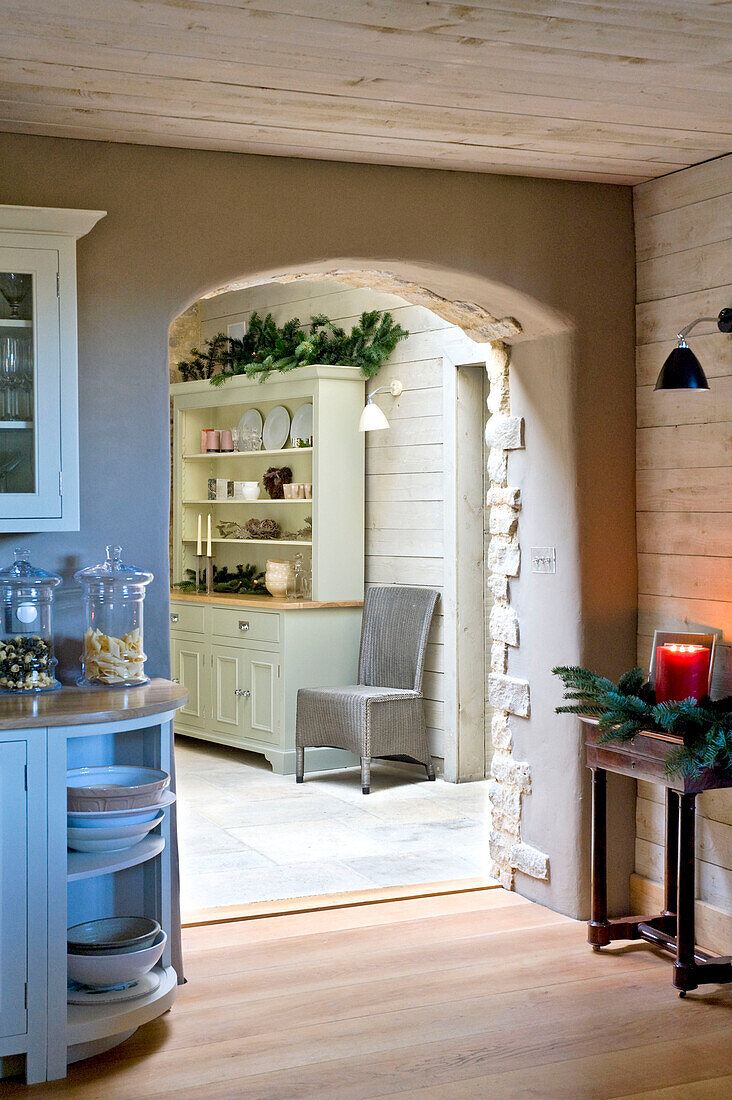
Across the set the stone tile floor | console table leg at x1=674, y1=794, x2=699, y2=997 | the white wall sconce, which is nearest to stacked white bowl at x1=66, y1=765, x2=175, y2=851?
the stone tile floor

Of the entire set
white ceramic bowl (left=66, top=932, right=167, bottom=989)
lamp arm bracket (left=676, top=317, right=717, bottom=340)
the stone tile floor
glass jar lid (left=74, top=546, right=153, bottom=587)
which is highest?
lamp arm bracket (left=676, top=317, right=717, bottom=340)

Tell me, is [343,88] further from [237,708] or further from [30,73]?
[237,708]

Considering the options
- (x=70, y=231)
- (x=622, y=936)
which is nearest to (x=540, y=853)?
(x=622, y=936)

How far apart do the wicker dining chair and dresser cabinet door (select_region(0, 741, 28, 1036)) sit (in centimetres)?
320

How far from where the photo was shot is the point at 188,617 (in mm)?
7203

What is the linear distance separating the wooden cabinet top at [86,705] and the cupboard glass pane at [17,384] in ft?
1.85

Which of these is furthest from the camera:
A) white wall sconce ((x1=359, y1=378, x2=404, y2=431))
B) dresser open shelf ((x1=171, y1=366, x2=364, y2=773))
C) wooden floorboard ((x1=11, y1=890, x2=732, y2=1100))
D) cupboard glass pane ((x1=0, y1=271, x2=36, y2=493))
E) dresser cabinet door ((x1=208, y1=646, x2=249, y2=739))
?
dresser cabinet door ((x1=208, y1=646, x2=249, y2=739))

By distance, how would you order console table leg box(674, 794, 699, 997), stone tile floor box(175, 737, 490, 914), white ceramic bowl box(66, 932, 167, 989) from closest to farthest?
white ceramic bowl box(66, 932, 167, 989) → console table leg box(674, 794, 699, 997) → stone tile floor box(175, 737, 490, 914)

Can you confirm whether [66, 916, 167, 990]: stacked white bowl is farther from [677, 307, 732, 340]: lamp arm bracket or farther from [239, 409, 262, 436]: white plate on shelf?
[239, 409, 262, 436]: white plate on shelf

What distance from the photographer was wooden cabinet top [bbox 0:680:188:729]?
2.83 meters

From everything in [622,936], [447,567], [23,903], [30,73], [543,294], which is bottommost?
[622,936]

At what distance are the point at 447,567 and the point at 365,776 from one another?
3.81ft

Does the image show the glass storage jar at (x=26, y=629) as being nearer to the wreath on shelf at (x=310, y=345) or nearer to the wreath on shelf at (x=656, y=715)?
the wreath on shelf at (x=656, y=715)

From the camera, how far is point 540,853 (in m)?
4.09
